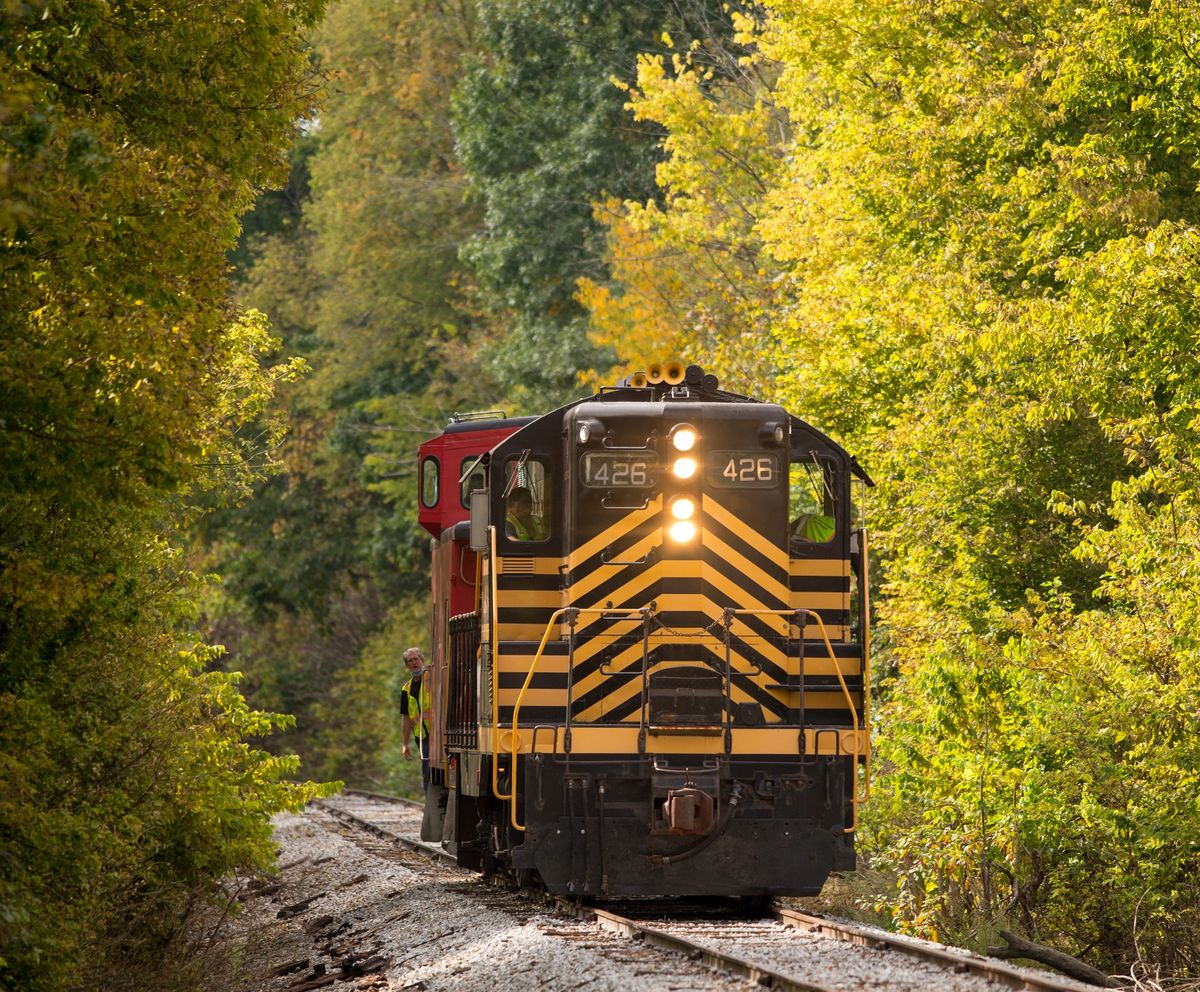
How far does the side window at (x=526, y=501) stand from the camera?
1406 centimetres

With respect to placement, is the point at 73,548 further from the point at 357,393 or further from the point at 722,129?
the point at 357,393

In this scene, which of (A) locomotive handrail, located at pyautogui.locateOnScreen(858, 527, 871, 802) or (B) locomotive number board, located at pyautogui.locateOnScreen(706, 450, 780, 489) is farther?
(B) locomotive number board, located at pyautogui.locateOnScreen(706, 450, 780, 489)

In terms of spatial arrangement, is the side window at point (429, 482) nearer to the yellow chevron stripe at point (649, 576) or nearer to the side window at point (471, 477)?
the side window at point (471, 477)

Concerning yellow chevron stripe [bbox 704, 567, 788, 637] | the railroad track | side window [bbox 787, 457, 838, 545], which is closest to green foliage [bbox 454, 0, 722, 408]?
side window [bbox 787, 457, 838, 545]

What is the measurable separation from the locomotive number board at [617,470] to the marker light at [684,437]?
25cm

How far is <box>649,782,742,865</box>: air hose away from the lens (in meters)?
13.0

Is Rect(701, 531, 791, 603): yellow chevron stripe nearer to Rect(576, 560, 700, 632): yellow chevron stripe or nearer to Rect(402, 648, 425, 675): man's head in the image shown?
Rect(576, 560, 700, 632): yellow chevron stripe

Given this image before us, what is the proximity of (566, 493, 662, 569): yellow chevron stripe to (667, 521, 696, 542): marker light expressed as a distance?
0.61 ft

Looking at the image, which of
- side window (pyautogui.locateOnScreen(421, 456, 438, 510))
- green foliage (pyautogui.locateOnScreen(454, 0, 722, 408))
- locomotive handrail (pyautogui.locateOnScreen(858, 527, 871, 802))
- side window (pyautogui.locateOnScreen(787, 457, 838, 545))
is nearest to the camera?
locomotive handrail (pyautogui.locateOnScreen(858, 527, 871, 802))

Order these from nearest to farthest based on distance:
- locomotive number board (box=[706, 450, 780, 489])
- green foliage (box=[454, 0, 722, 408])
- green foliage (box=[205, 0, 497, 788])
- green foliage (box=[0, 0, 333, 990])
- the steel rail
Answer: the steel rail < green foliage (box=[0, 0, 333, 990]) < locomotive number board (box=[706, 450, 780, 489]) < green foliage (box=[454, 0, 722, 408]) < green foliage (box=[205, 0, 497, 788])

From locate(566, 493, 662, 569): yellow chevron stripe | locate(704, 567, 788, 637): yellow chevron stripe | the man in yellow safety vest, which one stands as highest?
locate(566, 493, 662, 569): yellow chevron stripe

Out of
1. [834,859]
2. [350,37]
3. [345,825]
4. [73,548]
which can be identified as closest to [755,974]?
[834,859]

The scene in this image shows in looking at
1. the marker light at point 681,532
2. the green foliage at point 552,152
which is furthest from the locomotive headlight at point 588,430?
the green foliage at point 552,152

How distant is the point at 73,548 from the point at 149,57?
11.1 ft
